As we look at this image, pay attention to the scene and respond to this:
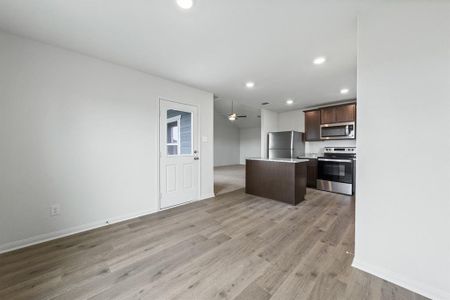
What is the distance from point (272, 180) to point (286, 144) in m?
2.04

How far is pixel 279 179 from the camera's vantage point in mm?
3701

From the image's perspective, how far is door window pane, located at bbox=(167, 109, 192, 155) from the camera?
134 inches

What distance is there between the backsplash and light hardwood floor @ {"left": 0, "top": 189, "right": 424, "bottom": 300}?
2726 millimetres

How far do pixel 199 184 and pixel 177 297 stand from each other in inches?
101

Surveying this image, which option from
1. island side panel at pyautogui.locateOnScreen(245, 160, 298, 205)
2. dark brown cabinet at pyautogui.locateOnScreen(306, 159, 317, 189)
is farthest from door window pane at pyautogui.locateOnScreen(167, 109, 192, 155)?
dark brown cabinet at pyautogui.locateOnScreen(306, 159, 317, 189)

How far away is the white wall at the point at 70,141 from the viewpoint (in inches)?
79.0

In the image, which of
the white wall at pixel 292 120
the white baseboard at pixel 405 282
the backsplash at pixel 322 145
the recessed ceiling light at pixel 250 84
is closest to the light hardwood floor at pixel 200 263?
the white baseboard at pixel 405 282

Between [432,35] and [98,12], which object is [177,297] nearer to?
[98,12]

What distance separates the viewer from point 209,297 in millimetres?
1365

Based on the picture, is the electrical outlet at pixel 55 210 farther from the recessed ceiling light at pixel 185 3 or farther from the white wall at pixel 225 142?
the white wall at pixel 225 142

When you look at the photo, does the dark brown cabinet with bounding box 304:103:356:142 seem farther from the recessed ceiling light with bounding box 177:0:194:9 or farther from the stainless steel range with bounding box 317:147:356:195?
the recessed ceiling light with bounding box 177:0:194:9

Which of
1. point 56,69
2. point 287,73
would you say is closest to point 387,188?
point 287,73

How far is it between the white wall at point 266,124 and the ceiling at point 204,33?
9.31 feet

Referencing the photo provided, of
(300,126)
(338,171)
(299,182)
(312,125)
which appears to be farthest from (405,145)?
(300,126)
